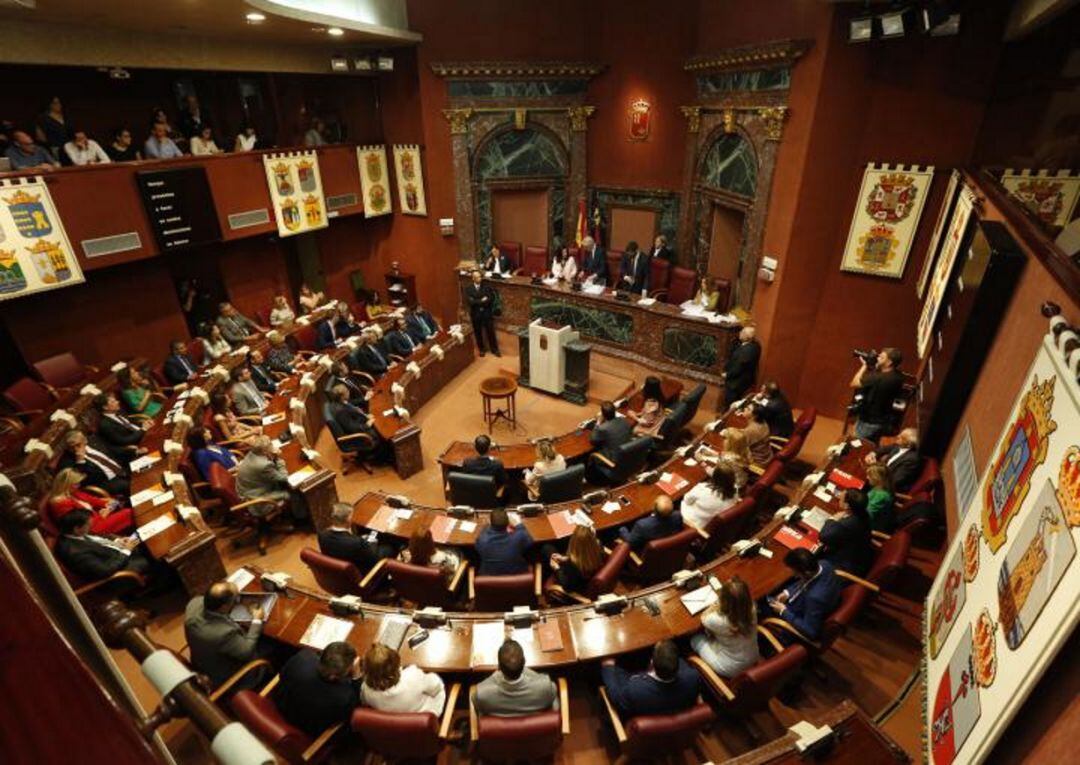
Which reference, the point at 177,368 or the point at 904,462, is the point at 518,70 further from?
the point at 904,462

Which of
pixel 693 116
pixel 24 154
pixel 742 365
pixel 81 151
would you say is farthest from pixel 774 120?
pixel 24 154

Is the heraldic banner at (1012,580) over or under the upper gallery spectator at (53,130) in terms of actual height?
under

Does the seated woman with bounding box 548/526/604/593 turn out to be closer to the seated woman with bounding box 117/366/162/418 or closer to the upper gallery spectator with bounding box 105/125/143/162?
the seated woman with bounding box 117/366/162/418

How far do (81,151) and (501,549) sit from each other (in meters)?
8.21

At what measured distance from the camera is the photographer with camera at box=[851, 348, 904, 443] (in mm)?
5969

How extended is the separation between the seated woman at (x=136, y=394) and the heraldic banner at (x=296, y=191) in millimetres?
3837

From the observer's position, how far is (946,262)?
542 centimetres

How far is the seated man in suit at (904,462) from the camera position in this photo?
4930 millimetres

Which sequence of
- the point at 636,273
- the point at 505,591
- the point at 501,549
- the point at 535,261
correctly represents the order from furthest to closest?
the point at 535,261 → the point at 636,273 → the point at 501,549 → the point at 505,591

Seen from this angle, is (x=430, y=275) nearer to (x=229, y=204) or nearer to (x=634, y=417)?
(x=229, y=204)

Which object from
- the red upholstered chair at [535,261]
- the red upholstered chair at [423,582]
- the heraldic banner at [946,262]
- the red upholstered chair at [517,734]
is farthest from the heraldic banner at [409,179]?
the red upholstered chair at [517,734]

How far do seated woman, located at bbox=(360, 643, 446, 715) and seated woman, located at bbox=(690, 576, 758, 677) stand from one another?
1.86m

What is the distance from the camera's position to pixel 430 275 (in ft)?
39.0

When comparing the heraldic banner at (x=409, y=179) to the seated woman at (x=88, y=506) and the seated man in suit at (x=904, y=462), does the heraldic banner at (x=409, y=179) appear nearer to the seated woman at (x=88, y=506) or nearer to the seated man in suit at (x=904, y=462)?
the seated woman at (x=88, y=506)
